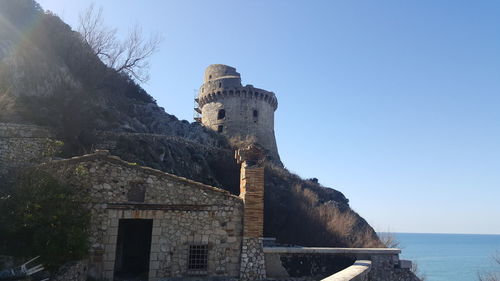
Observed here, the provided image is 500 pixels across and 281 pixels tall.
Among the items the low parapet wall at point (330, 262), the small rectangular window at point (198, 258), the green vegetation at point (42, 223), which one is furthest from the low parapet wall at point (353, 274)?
the green vegetation at point (42, 223)

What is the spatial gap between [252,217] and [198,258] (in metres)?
2.40

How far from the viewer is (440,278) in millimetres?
53656

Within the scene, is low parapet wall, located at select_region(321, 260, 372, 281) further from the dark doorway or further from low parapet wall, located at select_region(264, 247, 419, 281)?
the dark doorway

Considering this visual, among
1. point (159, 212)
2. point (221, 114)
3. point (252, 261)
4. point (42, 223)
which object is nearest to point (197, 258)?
point (252, 261)

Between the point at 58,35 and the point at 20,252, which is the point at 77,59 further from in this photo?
the point at 20,252

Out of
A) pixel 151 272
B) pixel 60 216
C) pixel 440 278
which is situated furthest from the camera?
pixel 440 278

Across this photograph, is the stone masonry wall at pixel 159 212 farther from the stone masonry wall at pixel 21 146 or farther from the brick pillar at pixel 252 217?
the stone masonry wall at pixel 21 146

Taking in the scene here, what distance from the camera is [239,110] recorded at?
154 ft

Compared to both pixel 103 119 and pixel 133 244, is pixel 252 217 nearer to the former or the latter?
pixel 133 244

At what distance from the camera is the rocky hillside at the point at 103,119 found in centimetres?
2272

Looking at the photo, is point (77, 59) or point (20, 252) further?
point (77, 59)

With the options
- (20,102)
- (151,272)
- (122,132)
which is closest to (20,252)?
(151,272)

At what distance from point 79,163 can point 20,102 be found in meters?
13.1

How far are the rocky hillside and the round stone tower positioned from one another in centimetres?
1070
